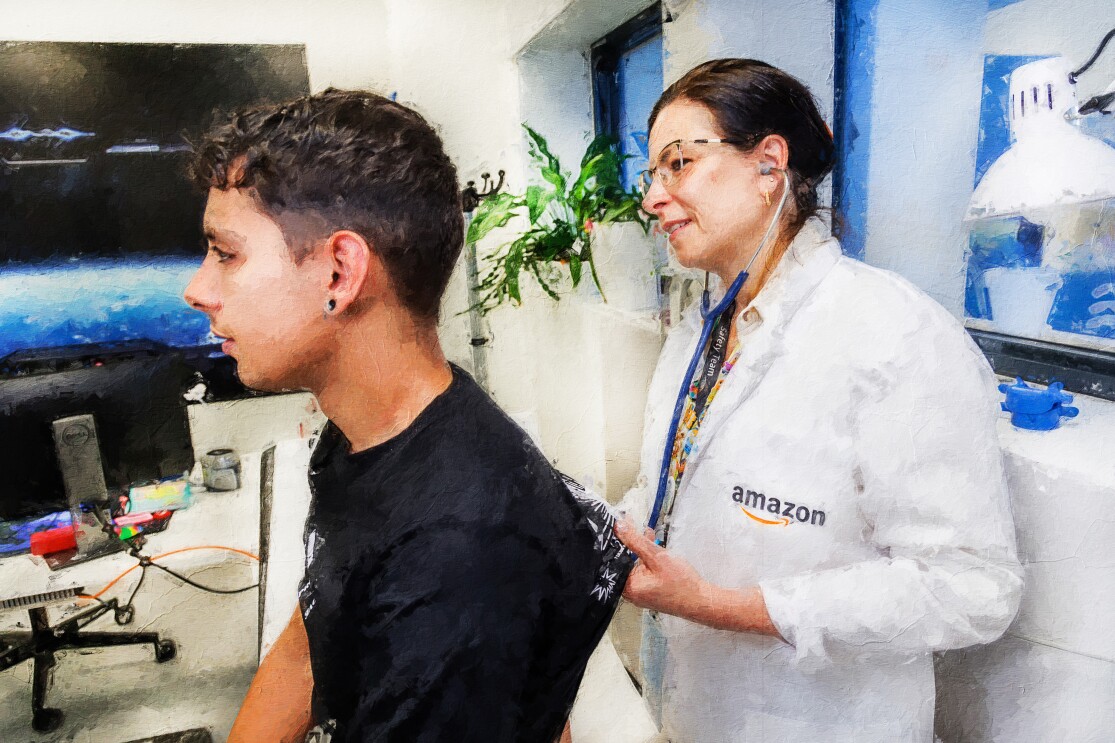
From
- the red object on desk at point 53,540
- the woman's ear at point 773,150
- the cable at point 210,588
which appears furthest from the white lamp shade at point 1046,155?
the red object on desk at point 53,540

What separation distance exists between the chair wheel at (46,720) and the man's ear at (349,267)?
0.82 meters

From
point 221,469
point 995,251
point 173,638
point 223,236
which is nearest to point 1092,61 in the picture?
point 995,251

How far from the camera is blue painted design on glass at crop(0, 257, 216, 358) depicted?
36.4 inches

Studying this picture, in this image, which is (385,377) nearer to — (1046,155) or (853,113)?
(853,113)

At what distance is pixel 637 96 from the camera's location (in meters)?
1.02

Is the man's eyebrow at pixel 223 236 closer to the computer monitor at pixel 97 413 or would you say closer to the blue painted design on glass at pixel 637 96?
the computer monitor at pixel 97 413

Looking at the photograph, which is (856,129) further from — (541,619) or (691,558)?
(541,619)

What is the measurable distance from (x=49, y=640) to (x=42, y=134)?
821mm

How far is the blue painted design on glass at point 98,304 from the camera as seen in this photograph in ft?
3.03

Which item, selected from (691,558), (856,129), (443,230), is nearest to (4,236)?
(443,230)

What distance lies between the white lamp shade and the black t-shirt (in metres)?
0.69

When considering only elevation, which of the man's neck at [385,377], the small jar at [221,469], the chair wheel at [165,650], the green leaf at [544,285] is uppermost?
the green leaf at [544,285]

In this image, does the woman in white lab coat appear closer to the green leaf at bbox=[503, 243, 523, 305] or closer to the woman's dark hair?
the woman's dark hair

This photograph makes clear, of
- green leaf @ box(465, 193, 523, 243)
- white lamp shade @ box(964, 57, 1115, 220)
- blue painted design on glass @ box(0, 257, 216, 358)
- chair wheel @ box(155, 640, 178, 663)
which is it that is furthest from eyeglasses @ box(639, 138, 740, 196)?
chair wheel @ box(155, 640, 178, 663)
